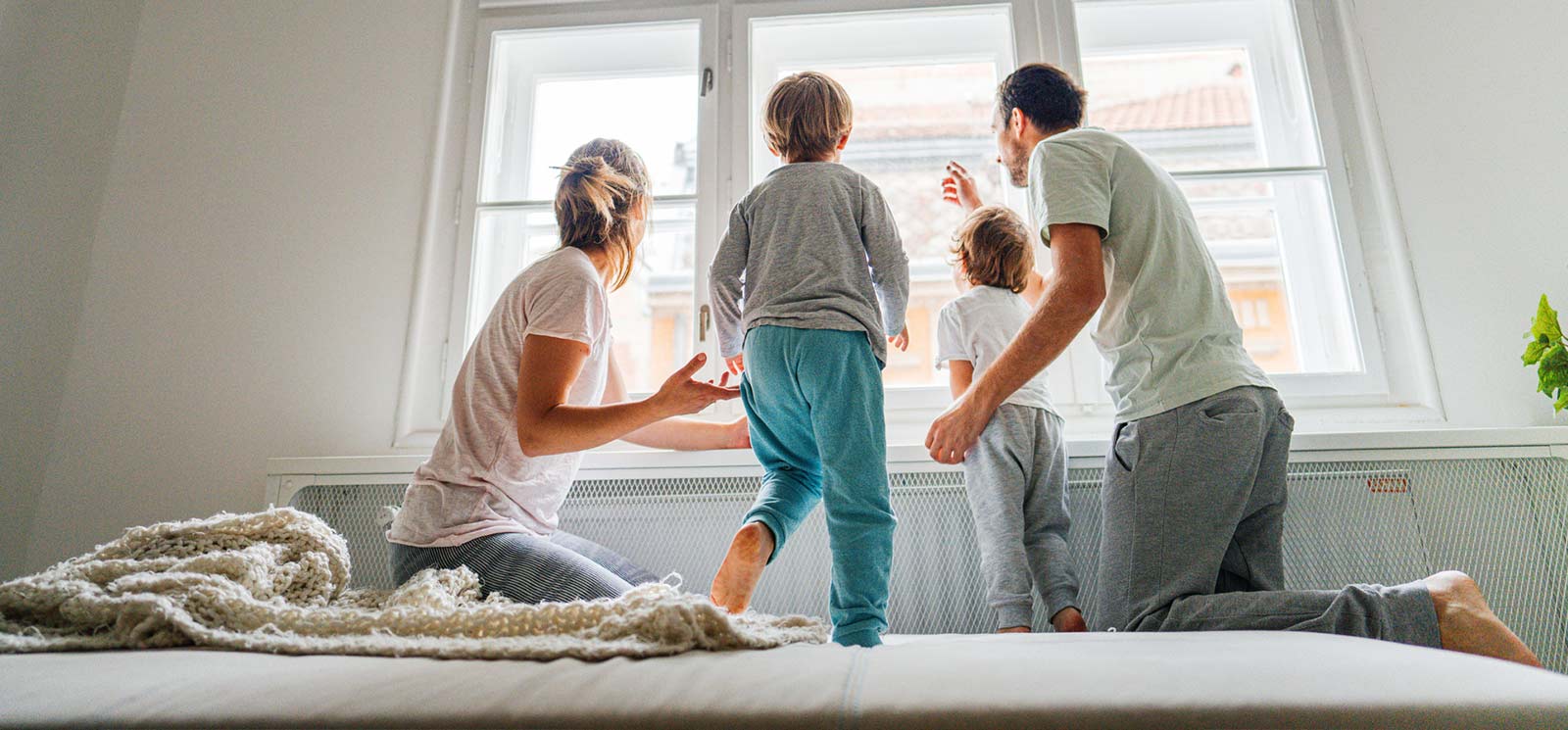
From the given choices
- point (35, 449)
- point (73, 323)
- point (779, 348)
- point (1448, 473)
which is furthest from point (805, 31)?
point (35, 449)

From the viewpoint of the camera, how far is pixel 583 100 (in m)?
2.32

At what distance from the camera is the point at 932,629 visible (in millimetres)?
1625

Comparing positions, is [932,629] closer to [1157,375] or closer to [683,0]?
[1157,375]

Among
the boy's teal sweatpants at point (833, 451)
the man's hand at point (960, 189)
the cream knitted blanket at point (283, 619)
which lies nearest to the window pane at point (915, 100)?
the man's hand at point (960, 189)

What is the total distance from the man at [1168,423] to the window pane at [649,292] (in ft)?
2.83

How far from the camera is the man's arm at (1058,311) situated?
49.9 inches

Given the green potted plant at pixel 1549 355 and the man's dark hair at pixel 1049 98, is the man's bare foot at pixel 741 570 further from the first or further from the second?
the green potted plant at pixel 1549 355

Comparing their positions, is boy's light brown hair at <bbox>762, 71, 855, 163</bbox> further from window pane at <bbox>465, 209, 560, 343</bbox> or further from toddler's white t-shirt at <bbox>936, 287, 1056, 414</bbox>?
window pane at <bbox>465, 209, 560, 343</bbox>

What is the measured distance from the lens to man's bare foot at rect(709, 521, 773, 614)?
1.25m

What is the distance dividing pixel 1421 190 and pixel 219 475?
2730 millimetres

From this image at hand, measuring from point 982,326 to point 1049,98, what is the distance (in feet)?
1.37

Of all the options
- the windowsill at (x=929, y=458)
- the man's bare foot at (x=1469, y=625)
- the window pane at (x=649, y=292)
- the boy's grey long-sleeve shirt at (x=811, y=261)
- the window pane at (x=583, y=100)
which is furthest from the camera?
the window pane at (x=583, y=100)

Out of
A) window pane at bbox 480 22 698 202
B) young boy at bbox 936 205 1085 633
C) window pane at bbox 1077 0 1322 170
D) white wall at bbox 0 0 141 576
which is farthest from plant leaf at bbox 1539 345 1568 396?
white wall at bbox 0 0 141 576

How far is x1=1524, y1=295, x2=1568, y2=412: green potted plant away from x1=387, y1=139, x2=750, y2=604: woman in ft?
5.10
